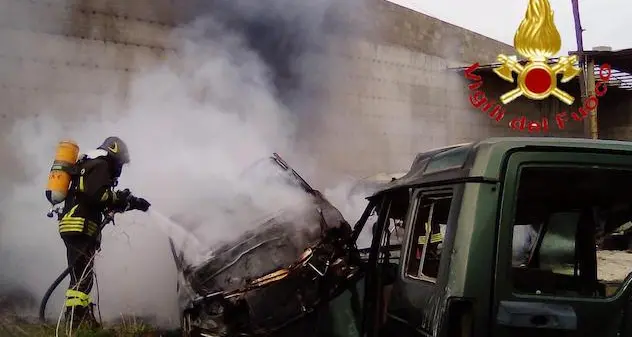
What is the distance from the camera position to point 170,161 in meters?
6.27

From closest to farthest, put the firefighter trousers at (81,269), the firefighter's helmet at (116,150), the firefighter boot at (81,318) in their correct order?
the firefighter boot at (81,318)
the firefighter trousers at (81,269)
the firefighter's helmet at (116,150)

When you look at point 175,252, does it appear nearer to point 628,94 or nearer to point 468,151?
point 468,151

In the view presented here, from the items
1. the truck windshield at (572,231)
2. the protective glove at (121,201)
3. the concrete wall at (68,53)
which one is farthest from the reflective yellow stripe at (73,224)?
the truck windshield at (572,231)

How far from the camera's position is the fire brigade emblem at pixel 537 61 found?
10477 mm

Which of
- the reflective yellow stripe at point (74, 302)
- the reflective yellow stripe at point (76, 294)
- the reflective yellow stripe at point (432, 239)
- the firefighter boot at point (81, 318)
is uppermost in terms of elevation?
the reflective yellow stripe at point (432, 239)

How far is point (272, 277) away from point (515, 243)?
3.24 ft

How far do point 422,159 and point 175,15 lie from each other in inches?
255

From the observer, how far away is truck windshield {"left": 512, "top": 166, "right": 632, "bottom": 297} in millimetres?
1658

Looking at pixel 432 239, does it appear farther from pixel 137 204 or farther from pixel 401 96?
pixel 401 96

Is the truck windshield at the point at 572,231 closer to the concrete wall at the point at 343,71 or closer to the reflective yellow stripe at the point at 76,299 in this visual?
the reflective yellow stripe at the point at 76,299

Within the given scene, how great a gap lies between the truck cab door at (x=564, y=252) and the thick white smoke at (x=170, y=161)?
1.48 m

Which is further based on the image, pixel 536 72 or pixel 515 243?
pixel 536 72

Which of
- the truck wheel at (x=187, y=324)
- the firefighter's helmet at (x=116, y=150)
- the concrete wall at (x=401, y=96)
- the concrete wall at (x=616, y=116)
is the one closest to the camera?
the truck wheel at (x=187, y=324)

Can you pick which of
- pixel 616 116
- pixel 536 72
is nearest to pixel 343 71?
pixel 536 72
